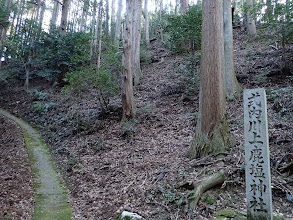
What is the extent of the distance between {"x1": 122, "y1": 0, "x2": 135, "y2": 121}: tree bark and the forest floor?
51 cm

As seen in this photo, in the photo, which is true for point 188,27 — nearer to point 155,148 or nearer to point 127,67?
point 127,67

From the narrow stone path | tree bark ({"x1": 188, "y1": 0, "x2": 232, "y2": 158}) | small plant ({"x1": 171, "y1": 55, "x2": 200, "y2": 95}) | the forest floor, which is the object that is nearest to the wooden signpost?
the forest floor

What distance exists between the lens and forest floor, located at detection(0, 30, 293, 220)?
4.36 m

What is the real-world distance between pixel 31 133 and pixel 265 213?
34.6ft

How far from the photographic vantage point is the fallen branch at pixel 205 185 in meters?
4.09

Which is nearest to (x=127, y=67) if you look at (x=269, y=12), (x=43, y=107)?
(x=269, y=12)

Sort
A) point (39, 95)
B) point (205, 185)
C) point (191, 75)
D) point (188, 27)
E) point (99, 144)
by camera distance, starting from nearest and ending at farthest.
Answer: point (205, 185) < point (99, 144) < point (188, 27) < point (191, 75) < point (39, 95)

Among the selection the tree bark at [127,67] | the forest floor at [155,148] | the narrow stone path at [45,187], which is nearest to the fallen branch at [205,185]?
the forest floor at [155,148]

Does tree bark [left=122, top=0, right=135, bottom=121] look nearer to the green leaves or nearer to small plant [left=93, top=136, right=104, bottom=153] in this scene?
small plant [left=93, top=136, right=104, bottom=153]

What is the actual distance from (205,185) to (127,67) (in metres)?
5.86

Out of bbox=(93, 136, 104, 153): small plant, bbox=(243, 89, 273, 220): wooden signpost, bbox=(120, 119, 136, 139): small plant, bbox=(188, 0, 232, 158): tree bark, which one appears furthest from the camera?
bbox=(120, 119, 136, 139): small plant

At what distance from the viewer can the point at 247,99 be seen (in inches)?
139

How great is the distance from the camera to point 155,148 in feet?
23.3

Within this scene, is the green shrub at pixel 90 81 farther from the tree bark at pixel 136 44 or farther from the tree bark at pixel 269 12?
the tree bark at pixel 269 12
